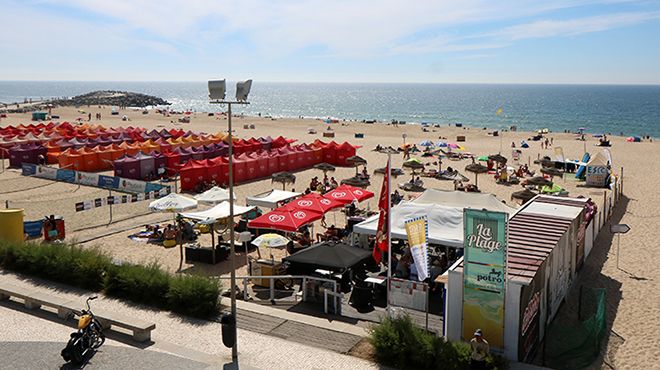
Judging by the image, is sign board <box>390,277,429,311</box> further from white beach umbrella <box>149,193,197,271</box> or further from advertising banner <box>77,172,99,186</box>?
advertising banner <box>77,172,99,186</box>

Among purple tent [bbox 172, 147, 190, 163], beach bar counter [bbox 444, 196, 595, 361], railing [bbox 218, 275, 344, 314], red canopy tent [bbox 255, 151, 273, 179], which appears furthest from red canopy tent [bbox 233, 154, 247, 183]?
beach bar counter [bbox 444, 196, 595, 361]

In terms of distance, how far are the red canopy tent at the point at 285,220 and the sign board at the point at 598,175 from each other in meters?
19.6

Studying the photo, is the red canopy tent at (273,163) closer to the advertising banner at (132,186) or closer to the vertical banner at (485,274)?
the advertising banner at (132,186)

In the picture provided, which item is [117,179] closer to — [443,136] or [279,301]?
[279,301]

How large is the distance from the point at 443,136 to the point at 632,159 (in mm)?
22898

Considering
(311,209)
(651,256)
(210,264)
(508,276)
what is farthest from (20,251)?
(651,256)

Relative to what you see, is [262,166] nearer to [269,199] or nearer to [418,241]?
[269,199]

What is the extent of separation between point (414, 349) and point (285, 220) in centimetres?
719

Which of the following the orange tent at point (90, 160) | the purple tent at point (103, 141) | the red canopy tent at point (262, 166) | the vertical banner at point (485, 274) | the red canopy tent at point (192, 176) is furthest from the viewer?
the purple tent at point (103, 141)

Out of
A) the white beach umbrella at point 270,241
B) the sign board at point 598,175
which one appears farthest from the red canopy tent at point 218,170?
the sign board at point 598,175

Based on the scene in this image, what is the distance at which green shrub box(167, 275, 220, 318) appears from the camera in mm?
12117

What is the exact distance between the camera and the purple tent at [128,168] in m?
30.6

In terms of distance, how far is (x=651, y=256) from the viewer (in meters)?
18.2

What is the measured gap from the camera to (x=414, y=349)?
970cm
